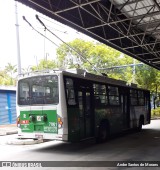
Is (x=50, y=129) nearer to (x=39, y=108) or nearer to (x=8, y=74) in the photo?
(x=39, y=108)

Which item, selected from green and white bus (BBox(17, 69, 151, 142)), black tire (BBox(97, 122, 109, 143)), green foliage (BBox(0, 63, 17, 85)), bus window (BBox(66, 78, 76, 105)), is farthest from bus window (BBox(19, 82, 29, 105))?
green foliage (BBox(0, 63, 17, 85))

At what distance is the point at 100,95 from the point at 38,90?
318 centimetres

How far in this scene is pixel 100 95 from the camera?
13.3 meters

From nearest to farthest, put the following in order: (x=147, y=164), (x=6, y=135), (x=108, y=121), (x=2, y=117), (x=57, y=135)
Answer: (x=147, y=164)
(x=57, y=135)
(x=108, y=121)
(x=6, y=135)
(x=2, y=117)

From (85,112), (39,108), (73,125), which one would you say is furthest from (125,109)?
(39,108)

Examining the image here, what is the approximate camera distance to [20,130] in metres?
11.6

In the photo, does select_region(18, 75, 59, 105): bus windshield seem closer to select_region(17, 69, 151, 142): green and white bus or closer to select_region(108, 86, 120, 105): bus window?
select_region(17, 69, 151, 142): green and white bus

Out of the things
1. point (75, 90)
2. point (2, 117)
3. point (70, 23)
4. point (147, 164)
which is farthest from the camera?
point (2, 117)

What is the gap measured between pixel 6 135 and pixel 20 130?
6412 millimetres

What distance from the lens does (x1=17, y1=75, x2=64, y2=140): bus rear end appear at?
10.7 metres

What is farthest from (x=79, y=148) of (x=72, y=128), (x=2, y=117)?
(x=2, y=117)

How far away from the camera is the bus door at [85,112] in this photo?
38.2 ft

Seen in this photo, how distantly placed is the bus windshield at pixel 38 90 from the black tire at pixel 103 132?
3219mm

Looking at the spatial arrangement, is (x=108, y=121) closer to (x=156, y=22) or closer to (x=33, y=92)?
(x=33, y=92)
